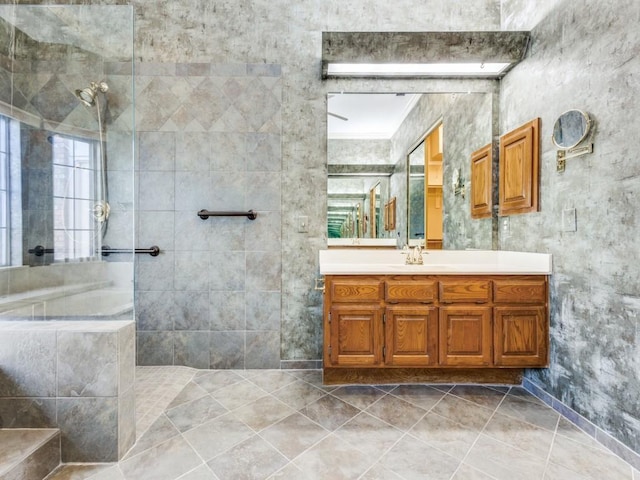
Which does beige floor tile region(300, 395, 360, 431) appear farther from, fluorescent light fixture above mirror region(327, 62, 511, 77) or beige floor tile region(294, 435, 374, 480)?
fluorescent light fixture above mirror region(327, 62, 511, 77)

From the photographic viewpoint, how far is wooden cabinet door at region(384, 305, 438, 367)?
1.96m

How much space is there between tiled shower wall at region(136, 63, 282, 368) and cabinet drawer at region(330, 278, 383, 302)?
0.66 meters

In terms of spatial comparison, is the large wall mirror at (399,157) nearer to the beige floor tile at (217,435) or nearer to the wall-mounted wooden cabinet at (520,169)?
the wall-mounted wooden cabinet at (520,169)

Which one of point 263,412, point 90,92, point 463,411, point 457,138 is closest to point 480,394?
point 463,411

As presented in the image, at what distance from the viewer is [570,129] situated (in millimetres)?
1725

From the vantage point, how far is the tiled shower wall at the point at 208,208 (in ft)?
7.87

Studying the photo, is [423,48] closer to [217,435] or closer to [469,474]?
[469,474]

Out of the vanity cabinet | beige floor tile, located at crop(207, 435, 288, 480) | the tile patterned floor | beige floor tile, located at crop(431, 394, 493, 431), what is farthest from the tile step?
beige floor tile, located at crop(431, 394, 493, 431)

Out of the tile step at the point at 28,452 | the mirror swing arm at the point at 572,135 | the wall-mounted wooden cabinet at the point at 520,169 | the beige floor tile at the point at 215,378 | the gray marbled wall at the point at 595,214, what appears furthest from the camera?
the beige floor tile at the point at 215,378

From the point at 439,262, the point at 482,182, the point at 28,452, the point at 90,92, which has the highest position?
the point at 90,92

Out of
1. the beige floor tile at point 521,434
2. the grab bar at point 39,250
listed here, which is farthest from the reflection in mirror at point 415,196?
the grab bar at point 39,250

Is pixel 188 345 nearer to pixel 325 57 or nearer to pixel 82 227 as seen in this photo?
pixel 82 227

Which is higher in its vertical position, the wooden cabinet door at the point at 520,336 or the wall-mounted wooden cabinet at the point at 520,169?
the wall-mounted wooden cabinet at the point at 520,169

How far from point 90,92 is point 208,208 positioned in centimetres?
111
